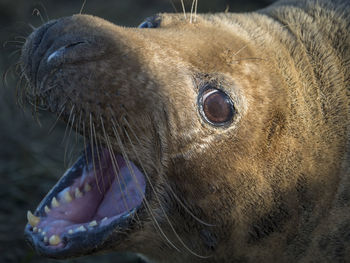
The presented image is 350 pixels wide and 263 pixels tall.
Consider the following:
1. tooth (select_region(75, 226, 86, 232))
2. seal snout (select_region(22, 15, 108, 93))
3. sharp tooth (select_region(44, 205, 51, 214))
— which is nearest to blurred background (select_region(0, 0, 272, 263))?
seal snout (select_region(22, 15, 108, 93))

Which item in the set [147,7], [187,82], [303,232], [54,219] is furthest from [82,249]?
[147,7]

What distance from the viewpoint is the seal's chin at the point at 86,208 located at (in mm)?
2725

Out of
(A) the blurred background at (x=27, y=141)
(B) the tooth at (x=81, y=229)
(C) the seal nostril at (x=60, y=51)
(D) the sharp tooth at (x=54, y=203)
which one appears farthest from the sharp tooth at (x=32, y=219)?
(A) the blurred background at (x=27, y=141)

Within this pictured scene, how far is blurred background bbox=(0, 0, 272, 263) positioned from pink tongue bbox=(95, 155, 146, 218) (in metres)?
0.91

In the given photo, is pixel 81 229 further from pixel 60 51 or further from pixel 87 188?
pixel 60 51

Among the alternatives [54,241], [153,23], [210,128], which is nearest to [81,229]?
[54,241]

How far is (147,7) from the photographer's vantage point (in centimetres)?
782

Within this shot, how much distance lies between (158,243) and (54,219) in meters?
0.59

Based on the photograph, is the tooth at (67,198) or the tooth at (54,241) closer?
the tooth at (54,241)

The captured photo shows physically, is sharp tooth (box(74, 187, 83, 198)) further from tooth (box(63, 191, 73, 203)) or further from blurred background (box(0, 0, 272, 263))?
blurred background (box(0, 0, 272, 263))

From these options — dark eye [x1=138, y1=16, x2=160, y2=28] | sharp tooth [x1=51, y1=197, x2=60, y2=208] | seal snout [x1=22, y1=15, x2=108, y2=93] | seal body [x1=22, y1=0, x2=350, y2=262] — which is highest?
seal snout [x1=22, y1=15, x2=108, y2=93]

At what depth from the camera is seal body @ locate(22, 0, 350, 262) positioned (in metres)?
2.66

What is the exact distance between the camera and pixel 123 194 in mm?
2875

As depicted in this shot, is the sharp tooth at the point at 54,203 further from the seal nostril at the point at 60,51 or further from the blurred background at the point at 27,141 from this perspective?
the blurred background at the point at 27,141
